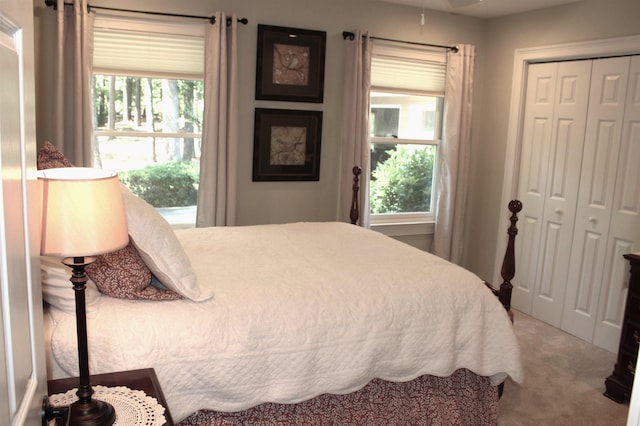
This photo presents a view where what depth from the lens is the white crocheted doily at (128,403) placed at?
144cm

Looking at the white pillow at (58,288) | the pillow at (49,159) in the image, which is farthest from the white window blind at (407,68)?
the white pillow at (58,288)

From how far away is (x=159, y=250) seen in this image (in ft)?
6.65

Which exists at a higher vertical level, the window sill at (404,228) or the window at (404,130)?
the window at (404,130)

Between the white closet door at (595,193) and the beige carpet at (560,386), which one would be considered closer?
the beige carpet at (560,386)

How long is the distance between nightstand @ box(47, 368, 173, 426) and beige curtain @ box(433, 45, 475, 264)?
3.53m

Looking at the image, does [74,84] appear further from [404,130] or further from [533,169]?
[533,169]

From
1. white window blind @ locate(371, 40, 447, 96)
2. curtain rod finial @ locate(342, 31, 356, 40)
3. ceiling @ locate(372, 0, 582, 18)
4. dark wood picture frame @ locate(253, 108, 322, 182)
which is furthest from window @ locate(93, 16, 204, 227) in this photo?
ceiling @ locate(372, 0, 582, 18)

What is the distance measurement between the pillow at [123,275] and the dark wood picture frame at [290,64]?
2.25m

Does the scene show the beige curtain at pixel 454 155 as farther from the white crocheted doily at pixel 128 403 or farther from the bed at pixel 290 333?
the white crocheted doily at pixel 128 403

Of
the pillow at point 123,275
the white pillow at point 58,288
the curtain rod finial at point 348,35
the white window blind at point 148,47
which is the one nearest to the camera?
the white pillow at point 58,288

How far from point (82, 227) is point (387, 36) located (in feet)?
12.1

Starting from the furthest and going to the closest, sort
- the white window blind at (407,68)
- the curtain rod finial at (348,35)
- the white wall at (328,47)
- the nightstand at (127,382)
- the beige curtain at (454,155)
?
the beige curtain at (454,155) → the white window blind at (407,68) → the curtain rod finial at (348,35) → the white wall at (328,47) → the nightstand at (127,382)

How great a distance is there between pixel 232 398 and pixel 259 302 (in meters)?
0.38

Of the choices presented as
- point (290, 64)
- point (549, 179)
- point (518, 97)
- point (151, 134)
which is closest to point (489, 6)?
point (518, 97)
